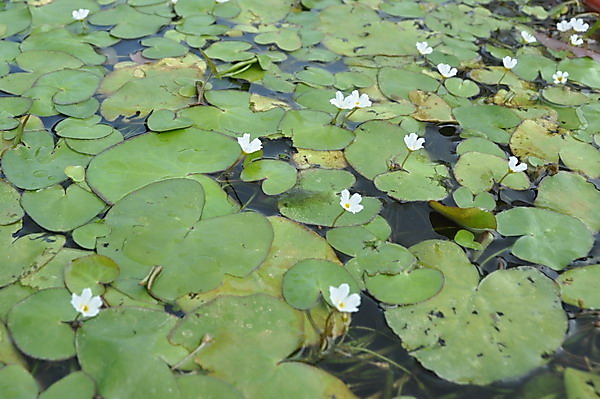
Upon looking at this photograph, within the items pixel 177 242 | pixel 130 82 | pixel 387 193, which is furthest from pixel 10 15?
pixel 387 193

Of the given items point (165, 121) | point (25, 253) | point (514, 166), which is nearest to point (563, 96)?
point (514, 166)

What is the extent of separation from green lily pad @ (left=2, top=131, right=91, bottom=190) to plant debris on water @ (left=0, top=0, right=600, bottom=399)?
11 mm

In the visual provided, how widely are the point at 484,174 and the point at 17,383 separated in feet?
7.40

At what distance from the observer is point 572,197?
2.65 metres

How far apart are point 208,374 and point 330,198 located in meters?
1.04

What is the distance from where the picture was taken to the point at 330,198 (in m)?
2.53

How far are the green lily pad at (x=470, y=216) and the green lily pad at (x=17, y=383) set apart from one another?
1767mm

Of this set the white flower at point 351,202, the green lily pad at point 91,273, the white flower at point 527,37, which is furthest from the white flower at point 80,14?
the white flower at point 527,37

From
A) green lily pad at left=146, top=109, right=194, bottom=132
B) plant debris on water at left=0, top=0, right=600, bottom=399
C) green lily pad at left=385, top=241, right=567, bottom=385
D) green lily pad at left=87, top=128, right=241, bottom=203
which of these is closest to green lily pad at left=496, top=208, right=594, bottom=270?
plant debris on water at left=0, top=0, right=600, bottom=399

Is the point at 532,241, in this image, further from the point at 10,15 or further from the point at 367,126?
the point at 10,15

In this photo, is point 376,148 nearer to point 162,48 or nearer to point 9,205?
point 162,48

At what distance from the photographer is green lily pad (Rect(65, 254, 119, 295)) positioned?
2041 mm

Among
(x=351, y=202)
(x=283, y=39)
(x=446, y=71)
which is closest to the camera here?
(x=351, y=202)

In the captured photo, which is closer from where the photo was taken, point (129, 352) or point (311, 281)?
point (129, 352)
